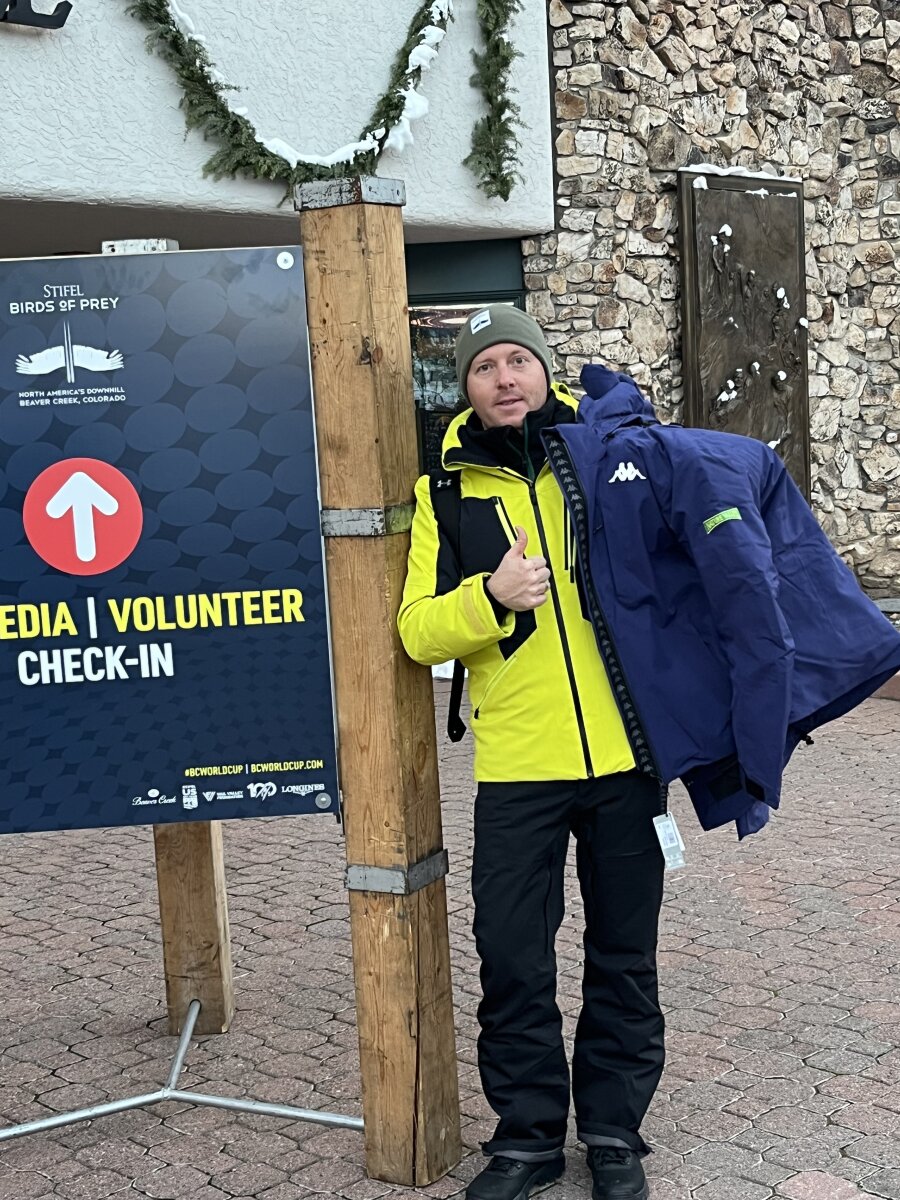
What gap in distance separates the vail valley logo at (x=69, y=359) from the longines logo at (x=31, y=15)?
465cm

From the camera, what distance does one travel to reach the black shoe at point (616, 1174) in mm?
3475

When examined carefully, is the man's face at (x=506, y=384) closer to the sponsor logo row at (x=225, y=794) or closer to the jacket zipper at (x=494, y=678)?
the jacket zipper at (x=494, y=678)

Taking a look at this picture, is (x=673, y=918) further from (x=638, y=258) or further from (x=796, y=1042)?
(x=638, y=258)

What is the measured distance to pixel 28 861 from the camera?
6.74 metres

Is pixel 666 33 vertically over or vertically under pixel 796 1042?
over

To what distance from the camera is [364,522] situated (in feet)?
11.6

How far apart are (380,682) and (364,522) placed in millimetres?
360

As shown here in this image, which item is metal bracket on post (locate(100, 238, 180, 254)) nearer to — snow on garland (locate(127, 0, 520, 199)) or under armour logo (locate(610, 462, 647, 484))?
under armour logo (locate(610, 462, 647, 484))

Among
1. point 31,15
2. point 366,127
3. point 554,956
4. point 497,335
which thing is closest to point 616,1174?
point 554,956

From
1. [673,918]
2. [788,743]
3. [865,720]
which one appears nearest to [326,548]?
[788,743]

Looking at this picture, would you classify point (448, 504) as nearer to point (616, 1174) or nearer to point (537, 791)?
point (537, 791)

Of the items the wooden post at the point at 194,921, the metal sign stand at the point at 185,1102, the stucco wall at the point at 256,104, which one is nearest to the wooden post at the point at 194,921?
the wooden post at the point at 194,921

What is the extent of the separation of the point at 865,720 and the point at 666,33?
4.69 m

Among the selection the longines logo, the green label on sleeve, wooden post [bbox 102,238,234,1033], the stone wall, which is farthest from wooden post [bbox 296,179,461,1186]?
the stone wall
